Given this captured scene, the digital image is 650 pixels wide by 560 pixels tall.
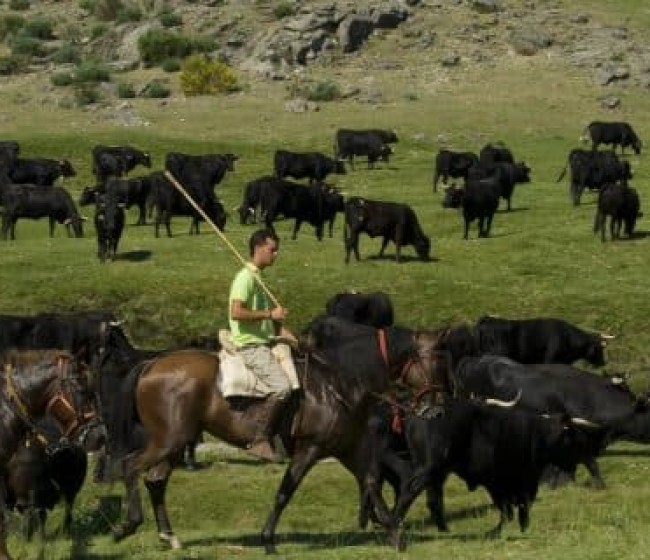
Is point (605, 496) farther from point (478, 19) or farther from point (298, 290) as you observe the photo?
point (478, 19)

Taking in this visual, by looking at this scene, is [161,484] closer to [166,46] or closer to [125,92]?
[125,92]

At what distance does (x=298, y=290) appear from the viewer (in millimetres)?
32688

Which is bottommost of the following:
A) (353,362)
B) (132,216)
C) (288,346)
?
(132,216)

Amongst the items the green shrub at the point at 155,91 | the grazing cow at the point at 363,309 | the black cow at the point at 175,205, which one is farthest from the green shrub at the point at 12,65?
the grazing cow at the point at 363,309

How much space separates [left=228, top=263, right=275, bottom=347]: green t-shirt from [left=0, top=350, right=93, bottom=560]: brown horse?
188 cm

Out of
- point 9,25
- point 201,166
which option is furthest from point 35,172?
point 9,25

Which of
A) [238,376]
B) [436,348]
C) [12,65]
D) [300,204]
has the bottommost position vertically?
[12,65]

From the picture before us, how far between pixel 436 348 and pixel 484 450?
2.28 meters

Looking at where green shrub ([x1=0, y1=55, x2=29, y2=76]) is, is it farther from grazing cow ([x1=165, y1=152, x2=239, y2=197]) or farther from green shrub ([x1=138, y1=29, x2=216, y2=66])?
grazing cow ([x1=165, y1=152, x2=239, y2=197])

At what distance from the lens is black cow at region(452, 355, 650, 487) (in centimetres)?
2098

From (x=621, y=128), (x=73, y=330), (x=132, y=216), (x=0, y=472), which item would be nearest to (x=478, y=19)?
(x=621, y=128)

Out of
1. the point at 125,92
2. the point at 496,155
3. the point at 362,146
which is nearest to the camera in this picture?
the point at 496,155

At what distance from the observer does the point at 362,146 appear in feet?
180

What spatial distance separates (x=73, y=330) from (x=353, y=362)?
27.2 feet
